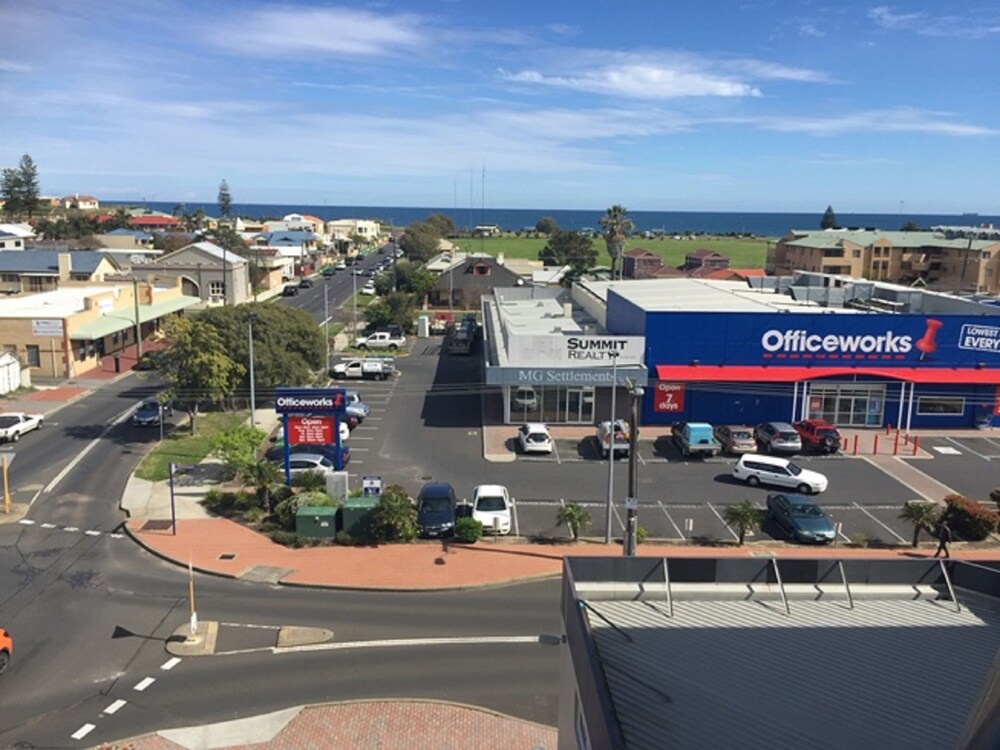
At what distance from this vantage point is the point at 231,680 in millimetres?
18156

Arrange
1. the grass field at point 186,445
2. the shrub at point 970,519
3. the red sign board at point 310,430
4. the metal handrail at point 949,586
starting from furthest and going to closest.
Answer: the grass field at point 186,445 → the red sign board at point 310,430 → the shrub at point 970,519 → the metal handrail at point 949,586

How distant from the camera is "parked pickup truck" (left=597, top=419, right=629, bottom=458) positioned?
115 feet

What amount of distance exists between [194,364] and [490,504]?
17.5m

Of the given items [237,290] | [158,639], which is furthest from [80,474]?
[237,290]

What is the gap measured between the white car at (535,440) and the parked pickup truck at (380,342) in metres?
27.1

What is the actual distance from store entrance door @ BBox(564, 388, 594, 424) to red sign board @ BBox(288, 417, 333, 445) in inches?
549

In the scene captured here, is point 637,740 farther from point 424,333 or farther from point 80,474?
point 424,333

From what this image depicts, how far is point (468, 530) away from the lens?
2608cm

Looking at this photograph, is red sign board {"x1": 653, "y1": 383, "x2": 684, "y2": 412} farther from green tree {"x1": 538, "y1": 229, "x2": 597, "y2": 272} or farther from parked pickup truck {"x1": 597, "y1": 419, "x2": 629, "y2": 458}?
green tree {"x1": 538, "y1": 229, "x2": 597, "y2": 272}

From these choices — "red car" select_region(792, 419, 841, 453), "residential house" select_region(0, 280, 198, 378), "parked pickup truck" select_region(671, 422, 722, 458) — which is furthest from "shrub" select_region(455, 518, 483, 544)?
"residential house" select_region(0, 280, 198, 378)

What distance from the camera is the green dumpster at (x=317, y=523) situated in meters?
26.5

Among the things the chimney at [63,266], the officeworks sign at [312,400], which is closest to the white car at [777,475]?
the officeworks sign at [312,400]

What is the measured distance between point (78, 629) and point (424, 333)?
164 ft

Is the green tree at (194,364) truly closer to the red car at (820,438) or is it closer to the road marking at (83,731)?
the road marking at (83,731)
